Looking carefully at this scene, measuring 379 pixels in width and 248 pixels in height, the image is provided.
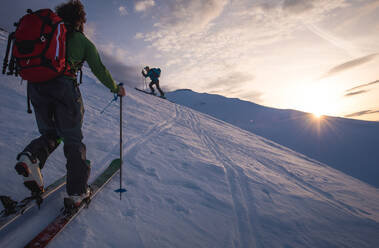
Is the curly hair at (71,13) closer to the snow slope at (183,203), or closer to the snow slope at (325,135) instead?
the snow slope at (183,203)

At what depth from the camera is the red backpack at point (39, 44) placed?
1588mm

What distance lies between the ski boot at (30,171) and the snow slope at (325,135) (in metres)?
43.5

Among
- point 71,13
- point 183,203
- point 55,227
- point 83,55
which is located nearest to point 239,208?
point 183,203

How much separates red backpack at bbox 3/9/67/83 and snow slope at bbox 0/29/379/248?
159cm

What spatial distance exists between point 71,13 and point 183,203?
9.47 feet

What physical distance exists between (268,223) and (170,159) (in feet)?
7.95

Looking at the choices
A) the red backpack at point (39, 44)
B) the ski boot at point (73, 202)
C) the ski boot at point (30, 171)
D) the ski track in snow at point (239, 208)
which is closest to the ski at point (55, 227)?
the ski boot at point (73, 202)

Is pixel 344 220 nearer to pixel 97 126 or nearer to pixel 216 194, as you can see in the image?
pixel 216 194

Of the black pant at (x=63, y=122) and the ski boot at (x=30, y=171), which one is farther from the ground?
the black pant at (x=63, y=122)

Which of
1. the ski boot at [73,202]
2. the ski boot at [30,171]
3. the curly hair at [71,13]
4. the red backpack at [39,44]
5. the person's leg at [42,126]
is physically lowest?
the ski boot at [73,202]

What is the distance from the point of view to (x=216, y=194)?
3205 millimetres

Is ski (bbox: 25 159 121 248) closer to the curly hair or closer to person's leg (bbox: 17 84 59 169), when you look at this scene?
person's leg (bbox: 17 84 59 169)

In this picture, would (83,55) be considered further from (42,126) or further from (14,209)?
(14,209)

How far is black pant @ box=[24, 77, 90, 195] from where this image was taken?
186cm
